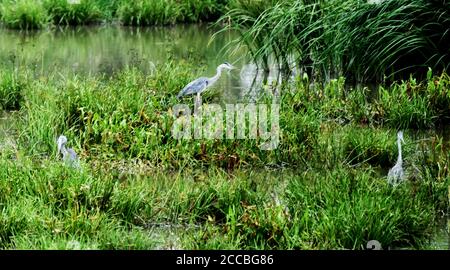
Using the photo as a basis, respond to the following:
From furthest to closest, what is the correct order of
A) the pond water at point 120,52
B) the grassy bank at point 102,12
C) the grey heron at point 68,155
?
the grassy bank at point 102,12 → the pond water at point 120,52 → the grey heron at point 68,155

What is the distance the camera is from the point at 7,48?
15.7 m

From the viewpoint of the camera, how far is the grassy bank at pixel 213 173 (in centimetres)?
624

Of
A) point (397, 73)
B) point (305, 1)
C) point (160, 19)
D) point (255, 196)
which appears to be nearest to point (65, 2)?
point (160, 19)

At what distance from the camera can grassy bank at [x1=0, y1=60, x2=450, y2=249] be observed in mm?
6238

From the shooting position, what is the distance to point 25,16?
18750mm

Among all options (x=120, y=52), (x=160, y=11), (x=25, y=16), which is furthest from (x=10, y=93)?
(x=160, y=11)

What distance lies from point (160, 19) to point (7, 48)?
4423 mm

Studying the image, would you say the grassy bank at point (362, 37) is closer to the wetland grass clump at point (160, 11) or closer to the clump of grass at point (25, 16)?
the wetland grass clump at point (160, 11)

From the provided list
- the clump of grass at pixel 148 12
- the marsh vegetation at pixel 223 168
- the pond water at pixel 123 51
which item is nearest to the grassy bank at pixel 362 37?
the marsh vegetation at pixel 223 168

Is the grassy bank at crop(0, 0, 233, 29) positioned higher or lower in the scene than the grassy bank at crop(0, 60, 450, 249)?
higher

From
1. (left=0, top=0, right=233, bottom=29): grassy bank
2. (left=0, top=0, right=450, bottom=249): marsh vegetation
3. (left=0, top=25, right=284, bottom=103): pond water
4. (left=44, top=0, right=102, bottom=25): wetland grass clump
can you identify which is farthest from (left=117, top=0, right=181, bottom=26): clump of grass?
(left=0, top=0, right=450, bottom=249): marsh vegetation

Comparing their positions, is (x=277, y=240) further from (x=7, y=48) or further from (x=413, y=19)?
(x=7, y=48)

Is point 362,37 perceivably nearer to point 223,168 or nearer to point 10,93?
point 223,168

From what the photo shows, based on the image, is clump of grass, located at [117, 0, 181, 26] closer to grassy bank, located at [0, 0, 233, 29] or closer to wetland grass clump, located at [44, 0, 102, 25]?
grassy bank, located at [0, 0, 233, 29]
